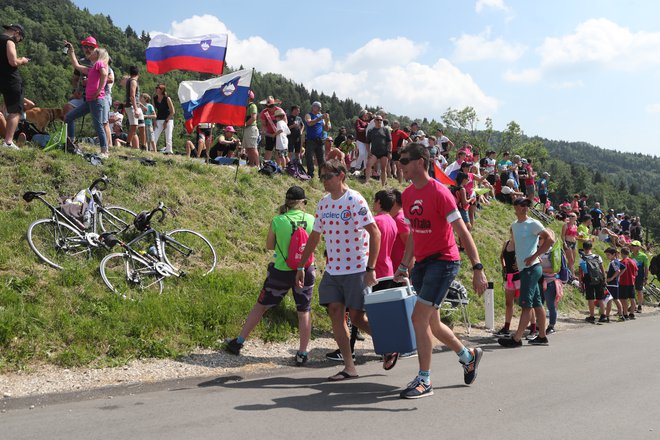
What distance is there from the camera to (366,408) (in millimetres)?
5180

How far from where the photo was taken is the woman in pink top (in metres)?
10.8

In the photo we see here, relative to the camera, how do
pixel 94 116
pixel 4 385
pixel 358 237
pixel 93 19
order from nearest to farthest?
1. pixel 4 385
2. pixel 358 237
3. pixel 94 116
4. pixel 93 19

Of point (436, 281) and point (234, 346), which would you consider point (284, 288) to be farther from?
point (436, 281)

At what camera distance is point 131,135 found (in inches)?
586

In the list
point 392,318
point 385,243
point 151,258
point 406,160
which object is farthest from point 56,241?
point 406,160

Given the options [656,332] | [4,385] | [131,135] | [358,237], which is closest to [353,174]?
[131,135]

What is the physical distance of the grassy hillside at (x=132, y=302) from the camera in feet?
22.2

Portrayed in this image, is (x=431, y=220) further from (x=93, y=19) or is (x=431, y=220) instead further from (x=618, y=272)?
(x=93, y=19)

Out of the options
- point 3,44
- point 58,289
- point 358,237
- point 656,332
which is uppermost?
point 3,44

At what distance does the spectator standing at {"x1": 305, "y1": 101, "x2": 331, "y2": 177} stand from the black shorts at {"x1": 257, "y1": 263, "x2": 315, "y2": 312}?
821cm

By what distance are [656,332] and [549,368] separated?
6095 mm

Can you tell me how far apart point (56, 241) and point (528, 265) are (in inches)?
272

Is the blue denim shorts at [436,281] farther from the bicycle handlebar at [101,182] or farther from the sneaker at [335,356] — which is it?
the bicycle handlebar at [101,182]

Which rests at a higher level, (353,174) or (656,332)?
(353,174)
